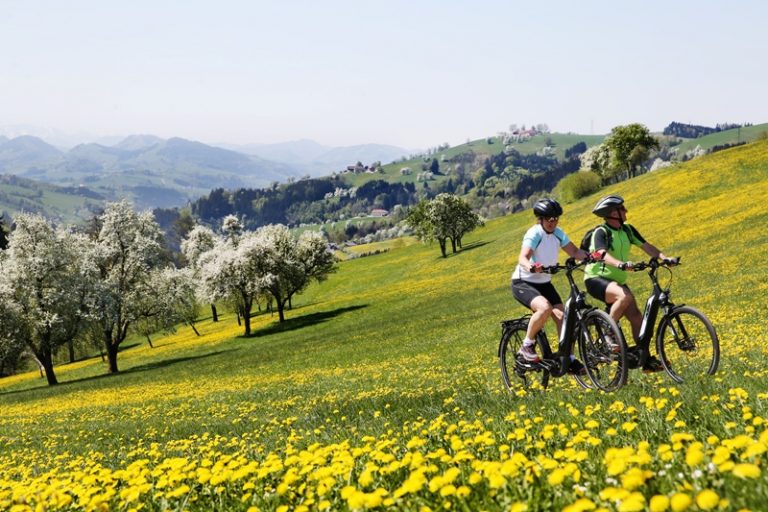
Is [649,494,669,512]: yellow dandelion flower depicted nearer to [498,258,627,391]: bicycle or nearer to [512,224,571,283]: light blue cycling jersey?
[498,258,627,391]: bicycle

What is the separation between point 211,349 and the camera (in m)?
51.8

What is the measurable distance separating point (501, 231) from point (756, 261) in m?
78.3

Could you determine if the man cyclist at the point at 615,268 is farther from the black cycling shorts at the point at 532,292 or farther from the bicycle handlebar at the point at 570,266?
the black cycling shorts at the point at 532,292

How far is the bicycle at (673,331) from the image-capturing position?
8.20m

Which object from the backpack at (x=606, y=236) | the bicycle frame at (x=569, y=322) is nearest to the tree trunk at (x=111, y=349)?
the bicycle frame at (x=569, y=322)

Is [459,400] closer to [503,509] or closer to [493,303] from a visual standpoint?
[503,509]

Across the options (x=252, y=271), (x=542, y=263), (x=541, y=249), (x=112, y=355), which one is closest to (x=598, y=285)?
(x=542, y=263)

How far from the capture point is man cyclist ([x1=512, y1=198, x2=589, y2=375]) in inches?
344

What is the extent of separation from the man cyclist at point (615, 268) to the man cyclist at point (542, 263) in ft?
1.17

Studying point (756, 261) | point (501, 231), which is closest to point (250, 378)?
point (756, 261)

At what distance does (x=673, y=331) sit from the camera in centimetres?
863

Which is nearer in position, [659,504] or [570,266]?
[659,504]

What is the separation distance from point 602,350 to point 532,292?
132 cm

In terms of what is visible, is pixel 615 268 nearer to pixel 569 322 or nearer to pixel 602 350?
pixel 569 322
